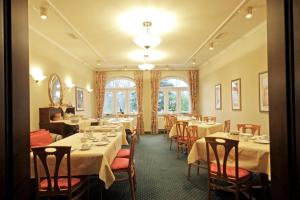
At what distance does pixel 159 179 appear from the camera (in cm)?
405

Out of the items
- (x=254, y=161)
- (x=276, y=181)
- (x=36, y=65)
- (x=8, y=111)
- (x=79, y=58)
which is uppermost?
(x=79, y=58)

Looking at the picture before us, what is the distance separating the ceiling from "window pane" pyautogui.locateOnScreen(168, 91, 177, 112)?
3.46m

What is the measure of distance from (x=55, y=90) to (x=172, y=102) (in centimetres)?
579

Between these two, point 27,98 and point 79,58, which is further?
point 79,58

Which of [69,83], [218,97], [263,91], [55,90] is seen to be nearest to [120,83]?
[69,83]

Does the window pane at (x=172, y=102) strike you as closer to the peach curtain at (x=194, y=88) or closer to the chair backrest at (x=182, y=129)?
the peach curtain at (x=194, y=88)

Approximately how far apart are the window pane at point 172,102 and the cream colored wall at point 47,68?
155 inches

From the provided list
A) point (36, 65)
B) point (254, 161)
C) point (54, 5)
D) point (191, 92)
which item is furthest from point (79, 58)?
point (254, 161)

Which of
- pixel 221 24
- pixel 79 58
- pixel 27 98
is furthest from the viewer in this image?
pixel 79 58

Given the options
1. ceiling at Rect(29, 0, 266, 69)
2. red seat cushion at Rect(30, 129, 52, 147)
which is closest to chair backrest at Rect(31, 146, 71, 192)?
red seat cushion at Rect(30, 129, 52, 147)

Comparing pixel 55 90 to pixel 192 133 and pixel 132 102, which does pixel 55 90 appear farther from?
pixel 132 102

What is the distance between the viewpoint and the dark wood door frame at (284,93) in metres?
0.80

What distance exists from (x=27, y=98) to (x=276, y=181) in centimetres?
113

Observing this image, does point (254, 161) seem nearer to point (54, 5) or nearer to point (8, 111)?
point (8, 111)
